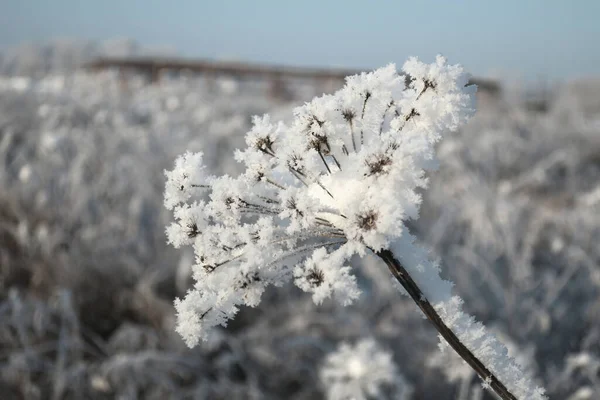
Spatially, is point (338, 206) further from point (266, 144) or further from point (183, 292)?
point (183, 292)

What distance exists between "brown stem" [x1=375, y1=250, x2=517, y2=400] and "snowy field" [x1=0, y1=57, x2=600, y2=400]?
4.77ft

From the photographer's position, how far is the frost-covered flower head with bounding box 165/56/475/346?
21.6 inches

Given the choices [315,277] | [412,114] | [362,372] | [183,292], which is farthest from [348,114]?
[183,292]

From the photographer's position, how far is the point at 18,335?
8.80ft

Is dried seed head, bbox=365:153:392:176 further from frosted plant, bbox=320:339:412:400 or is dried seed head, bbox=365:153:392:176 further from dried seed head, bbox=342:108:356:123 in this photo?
frosted plant, bbox=320:339:412:400

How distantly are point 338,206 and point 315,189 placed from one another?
0.05 m

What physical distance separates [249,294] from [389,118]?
242 mm

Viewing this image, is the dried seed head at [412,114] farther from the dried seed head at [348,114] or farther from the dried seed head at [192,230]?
the dried seed head at [192,230]

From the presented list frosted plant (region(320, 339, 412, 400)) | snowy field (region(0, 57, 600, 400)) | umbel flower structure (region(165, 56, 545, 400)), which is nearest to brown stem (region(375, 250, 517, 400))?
umbel flower structure (region(165, 56, 545, 400))

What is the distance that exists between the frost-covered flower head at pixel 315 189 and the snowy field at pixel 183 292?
1.49 m

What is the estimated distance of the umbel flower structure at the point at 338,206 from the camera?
0.54 m

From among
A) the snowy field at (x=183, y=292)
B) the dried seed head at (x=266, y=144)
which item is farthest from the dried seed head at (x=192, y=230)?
the snowy field at (x=183, y=292)

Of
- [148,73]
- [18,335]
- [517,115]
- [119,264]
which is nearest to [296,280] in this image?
[18,335]

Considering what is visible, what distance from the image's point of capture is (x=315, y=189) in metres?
0.64
